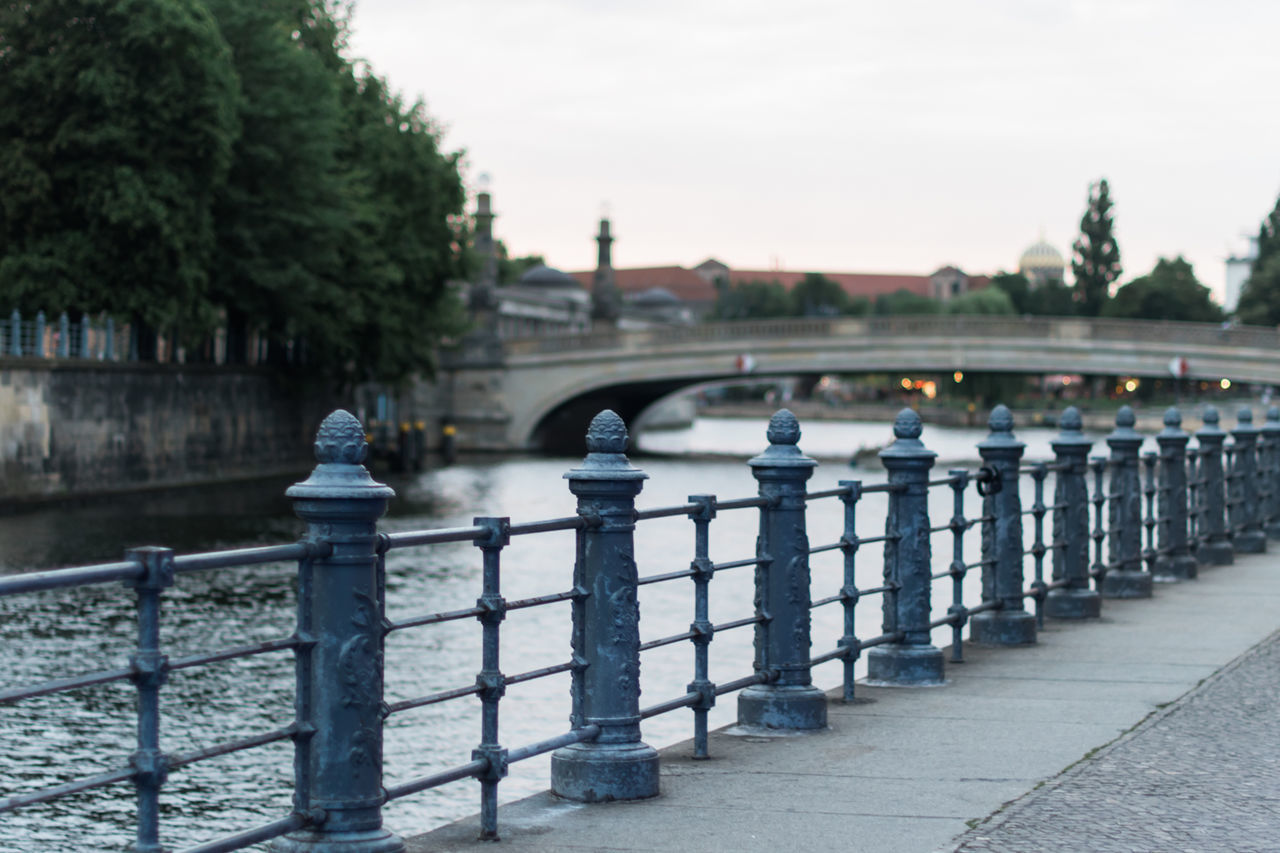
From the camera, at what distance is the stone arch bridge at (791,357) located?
53781 mm

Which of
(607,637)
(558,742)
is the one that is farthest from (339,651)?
(607,637)

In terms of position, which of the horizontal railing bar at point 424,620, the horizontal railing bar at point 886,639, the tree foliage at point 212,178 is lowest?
the horizontal railing bar at point 886,639

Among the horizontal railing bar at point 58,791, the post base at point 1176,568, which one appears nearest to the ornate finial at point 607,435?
the horizontal railing bar at point 58,791

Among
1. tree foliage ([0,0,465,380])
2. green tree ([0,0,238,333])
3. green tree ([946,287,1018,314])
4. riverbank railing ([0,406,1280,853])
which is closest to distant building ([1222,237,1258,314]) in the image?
green tree ([946,287,1018,314])

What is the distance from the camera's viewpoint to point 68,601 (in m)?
19.1

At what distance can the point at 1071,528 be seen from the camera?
10.8 meters

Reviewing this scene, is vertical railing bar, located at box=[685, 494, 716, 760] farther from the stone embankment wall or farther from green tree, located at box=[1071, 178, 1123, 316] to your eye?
green tree, located at box=[1071, 178, 1123, 316]

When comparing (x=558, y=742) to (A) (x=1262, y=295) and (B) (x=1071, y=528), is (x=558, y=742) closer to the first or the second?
(B) (x=1071, y=528)

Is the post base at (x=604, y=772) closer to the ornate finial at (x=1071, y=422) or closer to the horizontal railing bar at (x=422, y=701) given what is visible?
the horizontal railing bar at (x=422, y=701)

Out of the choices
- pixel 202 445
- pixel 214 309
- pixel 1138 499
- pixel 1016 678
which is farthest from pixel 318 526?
pixel 202 445

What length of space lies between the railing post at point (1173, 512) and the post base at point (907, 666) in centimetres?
577

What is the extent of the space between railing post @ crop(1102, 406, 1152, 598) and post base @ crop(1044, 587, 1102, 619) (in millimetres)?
1237

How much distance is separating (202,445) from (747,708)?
107 ft

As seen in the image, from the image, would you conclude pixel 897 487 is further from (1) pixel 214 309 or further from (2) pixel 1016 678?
(1) pixel 214 309
